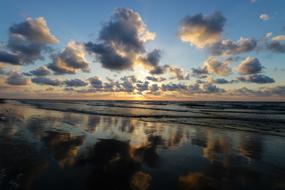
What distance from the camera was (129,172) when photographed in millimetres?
Answer: 7555

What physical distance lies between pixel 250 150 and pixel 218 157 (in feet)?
10.2

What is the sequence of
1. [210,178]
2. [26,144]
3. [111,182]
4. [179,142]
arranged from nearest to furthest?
[111,182], [210,178], [26,144], [179,142]

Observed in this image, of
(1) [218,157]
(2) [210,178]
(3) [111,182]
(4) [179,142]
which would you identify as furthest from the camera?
(4) [179,142]

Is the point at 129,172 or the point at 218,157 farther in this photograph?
the point at 218,157

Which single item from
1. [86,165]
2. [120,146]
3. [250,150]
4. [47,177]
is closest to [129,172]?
[86,165]

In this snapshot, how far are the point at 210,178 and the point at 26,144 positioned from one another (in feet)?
33.2

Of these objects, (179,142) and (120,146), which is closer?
(120,146)

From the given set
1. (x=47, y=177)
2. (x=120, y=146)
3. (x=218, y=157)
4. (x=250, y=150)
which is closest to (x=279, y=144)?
(x=250, y=150)

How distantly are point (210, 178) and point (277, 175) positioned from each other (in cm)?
286

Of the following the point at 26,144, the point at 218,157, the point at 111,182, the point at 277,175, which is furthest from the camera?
the point at 26,144

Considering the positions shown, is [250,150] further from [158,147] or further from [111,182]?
[111,182]

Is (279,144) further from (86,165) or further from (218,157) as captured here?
(86,165)

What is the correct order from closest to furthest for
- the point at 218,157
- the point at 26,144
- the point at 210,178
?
the point at 210,178, the point at 218,157, the point at 26,144

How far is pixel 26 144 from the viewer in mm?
11469
